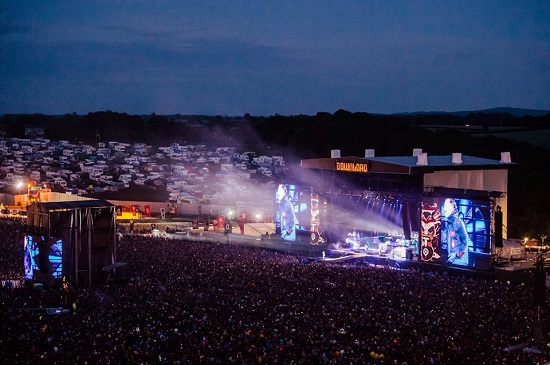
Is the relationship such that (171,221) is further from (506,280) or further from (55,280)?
(506,280)

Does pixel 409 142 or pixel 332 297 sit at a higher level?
pixel 409 142

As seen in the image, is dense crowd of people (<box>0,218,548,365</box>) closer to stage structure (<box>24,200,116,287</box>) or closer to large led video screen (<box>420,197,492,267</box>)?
stage structure (<box>24,200,116,287</box>)

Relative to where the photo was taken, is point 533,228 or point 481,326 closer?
point 481,326

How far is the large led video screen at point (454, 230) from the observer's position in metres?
24.2

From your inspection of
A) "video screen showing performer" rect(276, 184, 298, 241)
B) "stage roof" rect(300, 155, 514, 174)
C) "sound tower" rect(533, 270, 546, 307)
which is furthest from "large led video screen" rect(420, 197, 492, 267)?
"sound tower" rect(533, 270, 546, 307)

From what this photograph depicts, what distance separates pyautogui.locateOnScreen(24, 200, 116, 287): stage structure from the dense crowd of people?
64 cm

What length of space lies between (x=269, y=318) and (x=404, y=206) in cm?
1270

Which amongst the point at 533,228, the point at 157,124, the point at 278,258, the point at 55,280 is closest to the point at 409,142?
the point at 533,228

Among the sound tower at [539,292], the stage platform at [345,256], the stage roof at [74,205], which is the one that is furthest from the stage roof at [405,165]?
the sound tower at [539,292]

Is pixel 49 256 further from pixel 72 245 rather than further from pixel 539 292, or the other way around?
pixel 539 292

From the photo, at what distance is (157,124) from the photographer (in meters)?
113

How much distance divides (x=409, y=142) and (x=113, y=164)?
117ft

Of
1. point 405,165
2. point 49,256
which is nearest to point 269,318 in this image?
point 49,256

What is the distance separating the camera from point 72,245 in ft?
74.3
